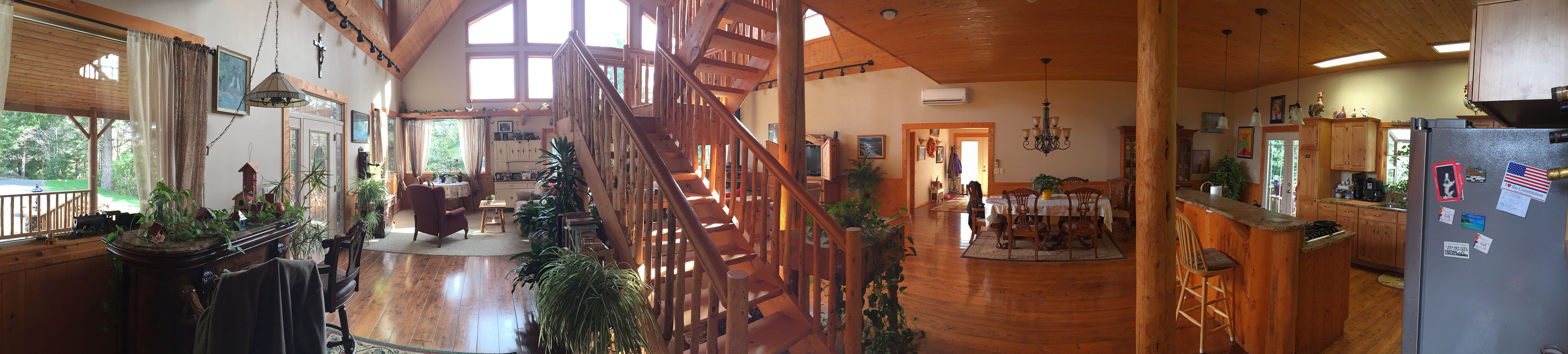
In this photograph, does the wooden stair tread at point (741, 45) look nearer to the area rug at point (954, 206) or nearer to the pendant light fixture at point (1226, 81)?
the pendant light fixture at point (1226, 81)

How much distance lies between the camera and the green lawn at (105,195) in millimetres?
3170

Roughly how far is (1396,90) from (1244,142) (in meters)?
2.39

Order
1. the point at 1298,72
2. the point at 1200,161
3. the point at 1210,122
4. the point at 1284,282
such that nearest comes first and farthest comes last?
the point at 1284,282 < the point at 1298,72 < the point at 1210,122 < the point at 1200,161

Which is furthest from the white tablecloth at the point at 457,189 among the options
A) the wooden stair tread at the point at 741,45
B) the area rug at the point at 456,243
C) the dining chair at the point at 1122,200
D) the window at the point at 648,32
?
the dining chair at the point at 1122,200

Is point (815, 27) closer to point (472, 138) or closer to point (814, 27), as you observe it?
point (814, 27)

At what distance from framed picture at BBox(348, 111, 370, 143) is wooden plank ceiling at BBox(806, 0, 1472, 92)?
627 cm

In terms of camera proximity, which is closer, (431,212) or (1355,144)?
(1355,144)

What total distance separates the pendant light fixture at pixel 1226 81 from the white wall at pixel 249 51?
26.7ft

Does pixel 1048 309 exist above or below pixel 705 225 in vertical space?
below

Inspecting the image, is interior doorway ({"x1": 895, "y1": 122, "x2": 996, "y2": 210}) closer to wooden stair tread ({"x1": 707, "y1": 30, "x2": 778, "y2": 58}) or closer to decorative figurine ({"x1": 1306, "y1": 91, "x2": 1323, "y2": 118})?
decorative figurine ({"x1": 1306, "y1": 91, "x2": 1323, "y2": 118})

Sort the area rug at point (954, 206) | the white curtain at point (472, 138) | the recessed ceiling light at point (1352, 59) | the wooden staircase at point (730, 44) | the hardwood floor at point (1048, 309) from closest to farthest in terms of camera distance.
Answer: the hardwood floor at point (1048, 309)
the wooden staircase at point (730, 44)
the recessed ceiling light at point (1352, 59)
the area rug at point (954, 206)
the white curtain at point (472, 138)

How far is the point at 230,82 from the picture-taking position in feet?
14.2

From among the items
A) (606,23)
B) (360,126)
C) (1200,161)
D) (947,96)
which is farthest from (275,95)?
(1200,161)

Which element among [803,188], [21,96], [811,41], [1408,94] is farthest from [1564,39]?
[811,41]
